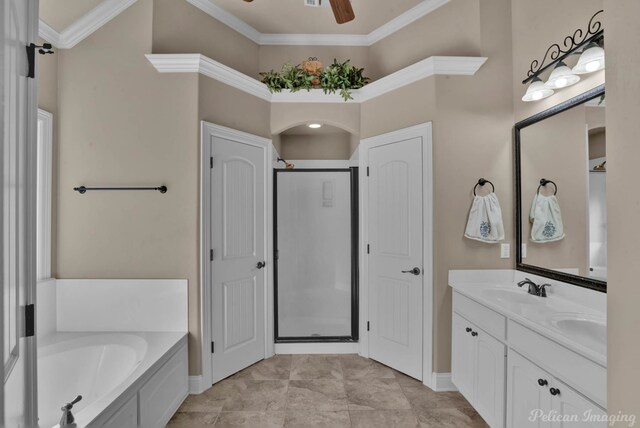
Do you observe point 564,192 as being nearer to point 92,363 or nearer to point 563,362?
point 563,362

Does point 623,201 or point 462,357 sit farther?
point 462,357

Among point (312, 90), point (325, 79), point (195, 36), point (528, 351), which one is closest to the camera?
point (528, 351)

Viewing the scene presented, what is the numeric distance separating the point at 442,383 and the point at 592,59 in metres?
2.34

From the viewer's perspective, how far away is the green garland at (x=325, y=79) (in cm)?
304

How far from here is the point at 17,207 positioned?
1021 mm

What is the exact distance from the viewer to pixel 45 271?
2516mm

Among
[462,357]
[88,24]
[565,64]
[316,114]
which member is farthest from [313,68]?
[462,357]

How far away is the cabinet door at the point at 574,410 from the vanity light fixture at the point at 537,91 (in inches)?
69.8

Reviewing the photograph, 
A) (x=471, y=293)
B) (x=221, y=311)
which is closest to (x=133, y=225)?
(x=221, y=311)

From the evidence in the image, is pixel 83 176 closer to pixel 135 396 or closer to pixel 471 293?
pixel 135 396

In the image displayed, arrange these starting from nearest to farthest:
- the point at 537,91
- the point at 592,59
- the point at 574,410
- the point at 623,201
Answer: the point at 623,201
the point at 574,410
the point at 592,59
the point at 537,91

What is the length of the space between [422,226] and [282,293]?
1.64 metres

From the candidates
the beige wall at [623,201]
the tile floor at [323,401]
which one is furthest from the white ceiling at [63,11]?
the beige wall at [623,201]

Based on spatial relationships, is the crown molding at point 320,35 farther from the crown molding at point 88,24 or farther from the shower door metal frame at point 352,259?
the shower door metal frame at point 352,259
